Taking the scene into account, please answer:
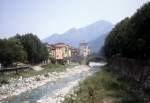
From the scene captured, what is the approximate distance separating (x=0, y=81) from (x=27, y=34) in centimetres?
5372

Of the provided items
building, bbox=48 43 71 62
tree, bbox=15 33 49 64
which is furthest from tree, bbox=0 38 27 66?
building, bbox=48 43 71 62

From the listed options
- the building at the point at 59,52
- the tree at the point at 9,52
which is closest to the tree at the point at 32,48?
the tree at the point at 9,52

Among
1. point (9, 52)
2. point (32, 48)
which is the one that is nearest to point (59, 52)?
point (32, 48)

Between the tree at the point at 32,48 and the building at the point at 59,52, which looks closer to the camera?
the tree at the point at 32,48

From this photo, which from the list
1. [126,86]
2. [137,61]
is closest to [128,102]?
[126,86]

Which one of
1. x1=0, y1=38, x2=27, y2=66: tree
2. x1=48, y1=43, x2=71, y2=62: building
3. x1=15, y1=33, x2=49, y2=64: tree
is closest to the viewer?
x1=0, y1=38, x2=27, y2=66: tree

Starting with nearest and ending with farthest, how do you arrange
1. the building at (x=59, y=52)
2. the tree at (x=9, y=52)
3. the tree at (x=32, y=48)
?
1. the tree at (x=9, y=52)
2. the tree at (x=32, y=48)
3. the building at (x=59, y=52)

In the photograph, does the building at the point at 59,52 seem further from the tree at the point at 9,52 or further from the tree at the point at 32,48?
the tree at the point at 9,52

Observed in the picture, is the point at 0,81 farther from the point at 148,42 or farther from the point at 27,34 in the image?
the point at 27,34

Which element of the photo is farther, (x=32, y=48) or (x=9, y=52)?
(x=32, y=48)

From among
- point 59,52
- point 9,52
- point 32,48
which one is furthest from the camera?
point 59,52

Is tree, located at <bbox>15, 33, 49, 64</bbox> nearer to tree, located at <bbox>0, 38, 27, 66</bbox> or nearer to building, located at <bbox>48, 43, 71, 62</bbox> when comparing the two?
tree, located at <bbox>0, 38, 27, 66</bbox>

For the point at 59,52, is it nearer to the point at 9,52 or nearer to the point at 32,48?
the point at 32,48

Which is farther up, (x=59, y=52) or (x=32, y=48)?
(x=59, y=52)
